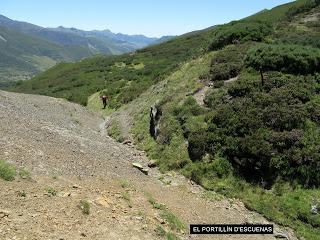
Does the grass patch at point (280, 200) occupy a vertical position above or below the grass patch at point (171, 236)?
below

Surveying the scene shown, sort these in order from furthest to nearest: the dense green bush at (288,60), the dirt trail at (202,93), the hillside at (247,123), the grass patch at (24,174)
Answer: the dense green bush at (288,60) < the dirt trail at (202,93) < the hillside at (247,123) < the grass patch at (24,174)

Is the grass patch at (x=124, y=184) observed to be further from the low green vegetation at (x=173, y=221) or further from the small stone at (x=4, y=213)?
the small stone at (x=4, y=213)

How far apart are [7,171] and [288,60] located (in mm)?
23843

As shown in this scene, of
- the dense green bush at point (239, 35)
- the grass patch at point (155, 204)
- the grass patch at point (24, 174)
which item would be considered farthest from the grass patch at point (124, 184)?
the dense green bush at point (239, 35)

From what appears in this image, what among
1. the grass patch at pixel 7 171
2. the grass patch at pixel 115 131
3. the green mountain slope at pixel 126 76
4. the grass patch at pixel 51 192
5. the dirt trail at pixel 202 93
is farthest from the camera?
the green mountain slope at pixel 126 76

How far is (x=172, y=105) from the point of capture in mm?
33594

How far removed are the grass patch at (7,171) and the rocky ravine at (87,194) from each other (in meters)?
0.54

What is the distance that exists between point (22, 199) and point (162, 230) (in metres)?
5.44


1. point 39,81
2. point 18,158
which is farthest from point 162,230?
point 39,81

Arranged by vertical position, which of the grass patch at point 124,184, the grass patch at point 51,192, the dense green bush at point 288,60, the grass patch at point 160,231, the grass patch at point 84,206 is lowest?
the grass patch at point 160,231

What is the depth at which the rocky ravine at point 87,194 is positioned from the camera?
14680 mm

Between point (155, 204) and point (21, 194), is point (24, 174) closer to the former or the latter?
point (21, 194)

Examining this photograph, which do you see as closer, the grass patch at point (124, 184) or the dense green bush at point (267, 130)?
the grass patch at point (124, 184)

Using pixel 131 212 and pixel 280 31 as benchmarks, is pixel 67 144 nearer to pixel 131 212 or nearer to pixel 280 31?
pixel 131 212
